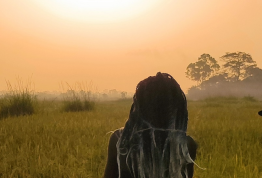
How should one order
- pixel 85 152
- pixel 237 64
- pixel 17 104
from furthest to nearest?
pixel 237 64 → pixel 17 104 → pixel 85 152

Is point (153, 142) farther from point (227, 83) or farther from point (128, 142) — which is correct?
point (227, 83)

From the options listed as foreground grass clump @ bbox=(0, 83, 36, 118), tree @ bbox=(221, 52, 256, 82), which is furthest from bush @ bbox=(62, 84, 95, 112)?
tree @ bbox=(221, 52, 256, 82)

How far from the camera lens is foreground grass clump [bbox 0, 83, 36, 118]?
897 centimetres

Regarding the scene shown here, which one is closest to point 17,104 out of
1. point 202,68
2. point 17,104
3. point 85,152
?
point 17,104

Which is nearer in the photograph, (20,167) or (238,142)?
(20,167)

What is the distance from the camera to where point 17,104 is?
9.13 metres

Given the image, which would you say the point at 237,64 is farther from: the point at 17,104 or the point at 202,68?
the point at 17,104

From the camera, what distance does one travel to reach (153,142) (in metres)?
1.55

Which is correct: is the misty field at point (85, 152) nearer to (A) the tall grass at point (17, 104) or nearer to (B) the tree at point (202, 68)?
(A) the tall grass at point (17, 104)

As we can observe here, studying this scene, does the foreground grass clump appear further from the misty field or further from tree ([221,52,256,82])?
tree ([221,52,256,82])

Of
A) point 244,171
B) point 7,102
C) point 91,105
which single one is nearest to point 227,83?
point 91,105

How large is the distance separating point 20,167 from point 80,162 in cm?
73

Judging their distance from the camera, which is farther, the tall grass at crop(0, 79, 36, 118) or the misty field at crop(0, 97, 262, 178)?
the tall grass at crop(0, 79, 36, 118)

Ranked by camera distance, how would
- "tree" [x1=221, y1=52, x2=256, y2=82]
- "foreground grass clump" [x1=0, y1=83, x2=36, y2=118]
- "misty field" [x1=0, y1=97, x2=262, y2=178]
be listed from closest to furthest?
"misty field" [x1=0, y1=97, x2=262, y2=178]
"foreground grass clump" [x1=0, y1=83, x2=36, y2=118]
"tree" [x1=221, y1=52, x2=256, y2=82]
